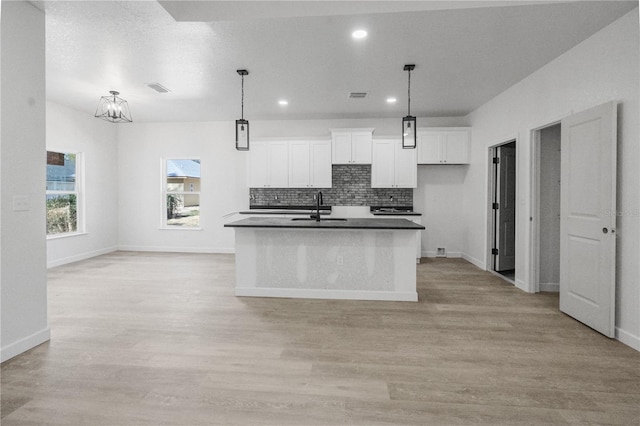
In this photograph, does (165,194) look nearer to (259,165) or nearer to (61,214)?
(61,214)

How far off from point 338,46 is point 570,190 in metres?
2.83

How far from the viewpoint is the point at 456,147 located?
21.9 ft

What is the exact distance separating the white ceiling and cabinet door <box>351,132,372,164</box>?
95 cm

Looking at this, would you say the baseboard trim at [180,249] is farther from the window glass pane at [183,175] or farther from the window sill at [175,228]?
the window glass pane at [183,175]

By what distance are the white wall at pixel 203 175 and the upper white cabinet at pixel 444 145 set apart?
1.97 m

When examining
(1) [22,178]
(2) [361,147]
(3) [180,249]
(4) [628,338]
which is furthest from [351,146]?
(1) [22,178]

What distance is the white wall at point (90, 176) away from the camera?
6176mm

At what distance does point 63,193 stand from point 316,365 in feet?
20.7

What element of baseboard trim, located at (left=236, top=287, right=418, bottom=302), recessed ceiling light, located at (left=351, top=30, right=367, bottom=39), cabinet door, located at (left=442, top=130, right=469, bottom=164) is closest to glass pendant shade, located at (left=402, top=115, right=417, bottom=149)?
recessed ceiling light, located at (left=351, top=30, right=367, bottom=39)

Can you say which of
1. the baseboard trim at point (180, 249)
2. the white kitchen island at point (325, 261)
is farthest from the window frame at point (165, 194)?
the white kitchen island at point (325, 261)

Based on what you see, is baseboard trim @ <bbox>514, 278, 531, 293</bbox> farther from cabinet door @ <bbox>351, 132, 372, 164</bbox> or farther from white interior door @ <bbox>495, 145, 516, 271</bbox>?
cabinet door @ <bbox>351, 132, 372, 164</bbox>

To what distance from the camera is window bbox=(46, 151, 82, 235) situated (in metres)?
6.29

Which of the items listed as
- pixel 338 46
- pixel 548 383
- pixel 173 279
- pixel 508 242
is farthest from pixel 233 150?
pixel 548 383

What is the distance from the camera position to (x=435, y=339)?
3.02 m
